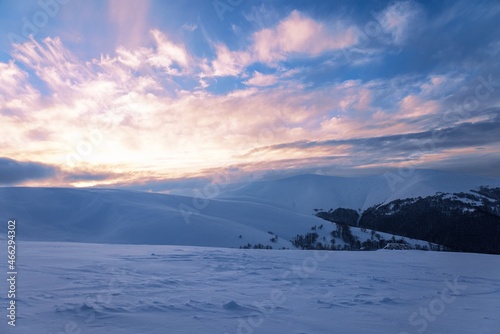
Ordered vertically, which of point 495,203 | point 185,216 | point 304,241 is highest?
point 495,203

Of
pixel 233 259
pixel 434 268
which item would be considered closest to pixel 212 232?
pixel 233 259

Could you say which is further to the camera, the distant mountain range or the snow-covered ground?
the distant mountain range

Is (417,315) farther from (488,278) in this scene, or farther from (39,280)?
(39,280)

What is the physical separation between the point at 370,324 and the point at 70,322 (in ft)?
14.1

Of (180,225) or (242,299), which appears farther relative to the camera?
(180,225)

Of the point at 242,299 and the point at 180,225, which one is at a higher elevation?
the point at 180,225

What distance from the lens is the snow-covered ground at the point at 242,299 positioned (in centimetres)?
490

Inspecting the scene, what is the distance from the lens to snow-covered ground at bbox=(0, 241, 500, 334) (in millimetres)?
4902

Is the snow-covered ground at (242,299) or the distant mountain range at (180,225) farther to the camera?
the distant mountain range at (180,225)

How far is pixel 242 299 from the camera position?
6414mm

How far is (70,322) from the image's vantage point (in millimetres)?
4621

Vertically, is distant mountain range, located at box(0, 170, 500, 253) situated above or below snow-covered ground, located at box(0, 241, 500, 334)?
above

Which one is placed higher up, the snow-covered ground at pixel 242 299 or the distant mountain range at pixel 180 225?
the distant mountain range at pixel 180 225

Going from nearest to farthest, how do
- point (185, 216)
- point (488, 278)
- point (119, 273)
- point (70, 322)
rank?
point (70, 322)
point (119, 273)
point (488, 278)
point (185, 216)
